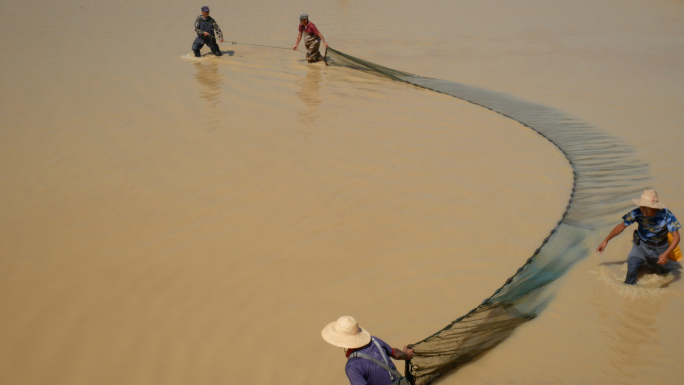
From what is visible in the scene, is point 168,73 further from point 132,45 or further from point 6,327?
point 6,327

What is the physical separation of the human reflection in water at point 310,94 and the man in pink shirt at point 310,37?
311mm

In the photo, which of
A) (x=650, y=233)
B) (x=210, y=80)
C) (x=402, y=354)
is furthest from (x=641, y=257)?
(x=210, y=80)

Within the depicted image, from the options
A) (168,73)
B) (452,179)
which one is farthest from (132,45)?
(452,179)

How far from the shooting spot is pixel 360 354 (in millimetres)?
2789

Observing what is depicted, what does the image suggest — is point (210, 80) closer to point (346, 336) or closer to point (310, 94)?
point (310, 94)

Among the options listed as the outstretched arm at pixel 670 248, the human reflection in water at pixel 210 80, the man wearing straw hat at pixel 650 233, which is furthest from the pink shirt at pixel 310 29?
the outstretched arm at pixel 670 248

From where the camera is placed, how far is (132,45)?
12516mm

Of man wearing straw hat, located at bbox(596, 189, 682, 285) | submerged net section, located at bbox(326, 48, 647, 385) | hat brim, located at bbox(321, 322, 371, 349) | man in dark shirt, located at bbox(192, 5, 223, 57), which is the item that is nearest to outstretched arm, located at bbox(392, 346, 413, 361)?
submerged net section, located at bbox(326, 48, 647, 385)

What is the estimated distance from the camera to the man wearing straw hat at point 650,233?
4.11 meters

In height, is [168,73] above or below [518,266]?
above

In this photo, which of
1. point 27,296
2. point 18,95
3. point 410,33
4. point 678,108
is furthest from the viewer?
point 410,33

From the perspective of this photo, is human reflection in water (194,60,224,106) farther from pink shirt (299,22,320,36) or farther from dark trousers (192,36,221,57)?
pink shirt (299,22,320,36)

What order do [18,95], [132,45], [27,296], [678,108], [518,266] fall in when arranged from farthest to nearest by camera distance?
[132,45]
[678,108]
[18,95]
[518,266]
[27,296]

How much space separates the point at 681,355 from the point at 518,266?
1442 mm
